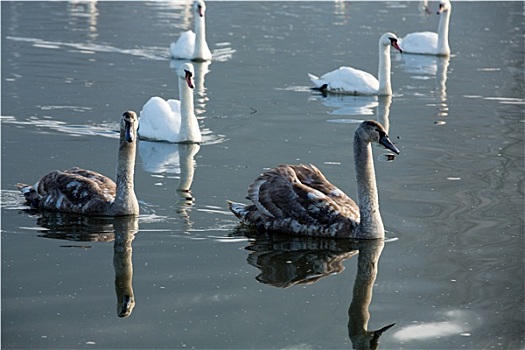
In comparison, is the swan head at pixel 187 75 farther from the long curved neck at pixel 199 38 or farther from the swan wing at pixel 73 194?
the long curved neck at pixel 199 38

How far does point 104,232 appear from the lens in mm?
9719

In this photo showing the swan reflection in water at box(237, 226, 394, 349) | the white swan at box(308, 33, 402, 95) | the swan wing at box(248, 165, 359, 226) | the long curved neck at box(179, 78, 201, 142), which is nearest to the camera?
the swan reflection in water at box(237, 226, 394, 349)

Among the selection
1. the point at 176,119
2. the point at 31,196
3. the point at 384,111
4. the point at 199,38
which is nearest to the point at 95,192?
the point at 31,196

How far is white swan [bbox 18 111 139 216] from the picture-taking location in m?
10.2

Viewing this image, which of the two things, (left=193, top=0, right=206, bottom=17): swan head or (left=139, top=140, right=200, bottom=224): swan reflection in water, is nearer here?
(left=139, top=140, right=200, bottom=224): swan reflection in water

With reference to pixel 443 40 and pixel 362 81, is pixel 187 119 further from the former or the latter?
pixel 443 40

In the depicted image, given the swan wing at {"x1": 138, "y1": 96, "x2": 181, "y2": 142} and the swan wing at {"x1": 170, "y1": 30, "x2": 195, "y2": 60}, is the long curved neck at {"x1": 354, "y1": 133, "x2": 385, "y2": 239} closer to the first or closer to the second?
the swan wing at {"x1": 138, "y1": 96, "x2": 181, "y2": 142}

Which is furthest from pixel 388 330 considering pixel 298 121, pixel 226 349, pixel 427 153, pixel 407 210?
pixel 298 121

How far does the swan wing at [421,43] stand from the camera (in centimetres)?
2544

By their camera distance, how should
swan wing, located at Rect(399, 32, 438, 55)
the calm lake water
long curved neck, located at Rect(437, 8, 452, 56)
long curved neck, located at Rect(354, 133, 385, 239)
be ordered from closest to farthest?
the calm lake water < long curved neck, located at Rect(354, 133, 385, 239) < long curved neck, located at Rect(437, 8, 452, 56) < swan wing, located at Rect(399, 32, 438, 55)

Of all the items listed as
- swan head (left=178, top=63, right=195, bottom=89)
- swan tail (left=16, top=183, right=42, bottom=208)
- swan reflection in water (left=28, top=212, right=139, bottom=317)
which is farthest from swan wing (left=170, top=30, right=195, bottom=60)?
swan reflection in water (left=28, top=212, right=139, bottom=317)

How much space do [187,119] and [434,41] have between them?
1280 centimetres

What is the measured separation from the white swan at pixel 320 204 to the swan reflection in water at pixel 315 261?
0.32 feet

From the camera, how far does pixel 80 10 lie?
116 ft
